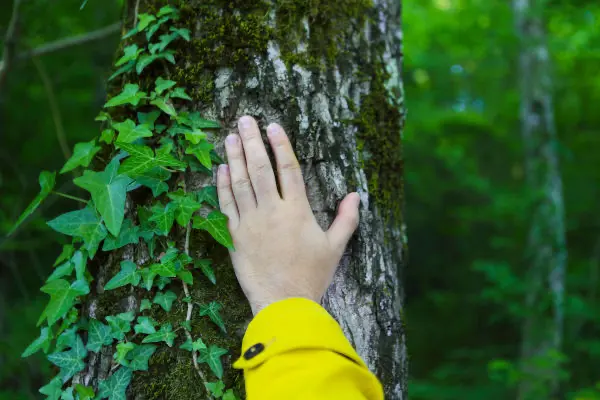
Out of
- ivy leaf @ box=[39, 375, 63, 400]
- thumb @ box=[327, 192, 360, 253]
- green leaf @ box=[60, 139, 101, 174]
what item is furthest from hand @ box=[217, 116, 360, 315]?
ivy leaf @ box=[39, 375, 63, 400]

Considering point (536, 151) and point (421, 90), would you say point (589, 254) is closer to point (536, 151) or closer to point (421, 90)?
point (536, 151)

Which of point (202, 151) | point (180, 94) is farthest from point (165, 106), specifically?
point (202, 151)

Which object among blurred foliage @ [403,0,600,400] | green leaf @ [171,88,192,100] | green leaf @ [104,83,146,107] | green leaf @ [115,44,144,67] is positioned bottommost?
blurred foliage @ [403,0,600,400]

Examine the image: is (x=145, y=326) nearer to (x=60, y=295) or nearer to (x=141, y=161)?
(x=60, y=295)

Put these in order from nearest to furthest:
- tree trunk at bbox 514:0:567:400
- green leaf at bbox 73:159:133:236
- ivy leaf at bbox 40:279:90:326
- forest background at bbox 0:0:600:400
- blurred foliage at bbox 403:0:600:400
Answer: green leaf at bbox 73:159:133:236
ivy leaf at bbox 40:279:90:326
forest background at bbox 0:0:600:400
tree trunk at bbox 514:0:567:400
blurred foliage at bbox 403:0:600:400

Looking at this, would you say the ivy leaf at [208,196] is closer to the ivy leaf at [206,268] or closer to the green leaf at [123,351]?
the ivy leaf at [206,268]

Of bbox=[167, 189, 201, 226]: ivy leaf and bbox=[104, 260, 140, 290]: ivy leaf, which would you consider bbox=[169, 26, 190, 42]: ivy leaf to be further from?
bbox=[104, 260, 140, 290]: ivy leaf

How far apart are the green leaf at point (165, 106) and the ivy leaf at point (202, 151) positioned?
5.2 inches

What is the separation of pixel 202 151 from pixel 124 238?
1.19 feet

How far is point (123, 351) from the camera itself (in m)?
1.43

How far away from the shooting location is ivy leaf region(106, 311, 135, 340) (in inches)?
58.2

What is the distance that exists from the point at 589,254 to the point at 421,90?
15.3 feet

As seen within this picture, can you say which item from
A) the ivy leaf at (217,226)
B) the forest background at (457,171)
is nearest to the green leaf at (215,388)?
the ivy leaf at (217,226)

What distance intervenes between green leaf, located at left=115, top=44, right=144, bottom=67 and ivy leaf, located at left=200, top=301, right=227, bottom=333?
870 millimetres
